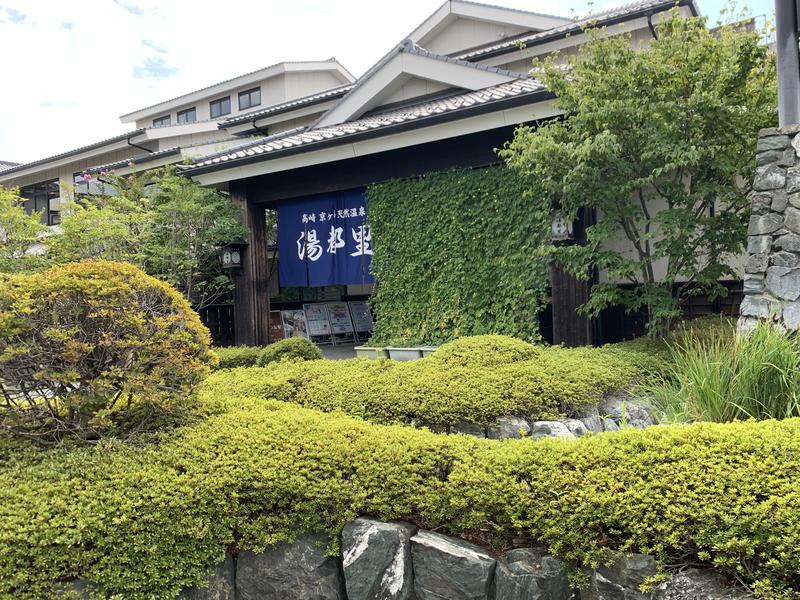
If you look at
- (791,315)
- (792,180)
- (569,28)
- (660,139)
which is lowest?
(791,315)

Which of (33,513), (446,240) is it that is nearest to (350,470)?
(33,513)

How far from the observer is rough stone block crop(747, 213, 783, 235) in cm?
587

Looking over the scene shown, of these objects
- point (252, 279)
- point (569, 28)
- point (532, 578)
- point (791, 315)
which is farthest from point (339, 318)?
point (532, 578)

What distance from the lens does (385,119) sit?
1088 cm

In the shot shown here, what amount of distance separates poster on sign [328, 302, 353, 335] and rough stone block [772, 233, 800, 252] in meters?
11.2

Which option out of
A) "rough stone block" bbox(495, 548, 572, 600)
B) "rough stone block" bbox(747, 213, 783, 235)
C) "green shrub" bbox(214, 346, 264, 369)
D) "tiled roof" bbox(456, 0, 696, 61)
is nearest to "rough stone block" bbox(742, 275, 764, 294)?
"rough stone block" bbox(747, 213, 783, 235)

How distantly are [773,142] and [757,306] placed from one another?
1.63m

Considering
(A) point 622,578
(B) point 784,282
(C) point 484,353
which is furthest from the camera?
(C) point 484,353

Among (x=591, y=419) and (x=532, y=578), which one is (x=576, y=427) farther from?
(x=532, y=578)

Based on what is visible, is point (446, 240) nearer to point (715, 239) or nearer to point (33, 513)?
point (715, 239)

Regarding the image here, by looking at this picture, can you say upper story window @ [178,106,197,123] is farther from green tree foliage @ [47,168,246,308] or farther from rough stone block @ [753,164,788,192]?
rough stone block @ [753,164,788,192]

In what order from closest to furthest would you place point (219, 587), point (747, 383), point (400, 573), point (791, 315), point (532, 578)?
point (532, 578) < point (400, 573) < point (219, 587) < point (747, 383) < point (791, 315)

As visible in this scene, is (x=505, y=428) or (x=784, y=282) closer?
(x=505, y=428)

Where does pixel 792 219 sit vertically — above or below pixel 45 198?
below
